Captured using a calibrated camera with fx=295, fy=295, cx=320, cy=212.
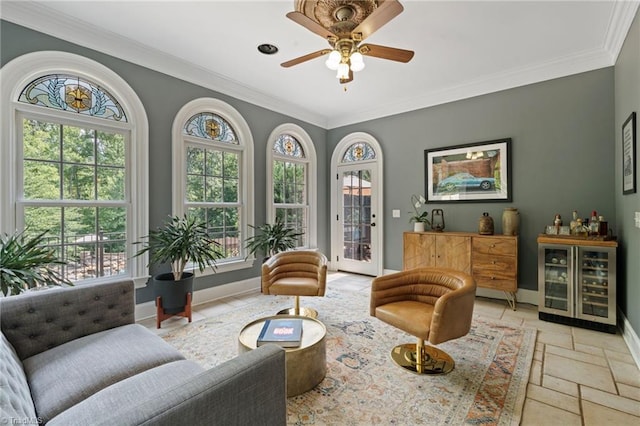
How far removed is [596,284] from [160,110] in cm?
509

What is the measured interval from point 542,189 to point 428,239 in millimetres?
1514

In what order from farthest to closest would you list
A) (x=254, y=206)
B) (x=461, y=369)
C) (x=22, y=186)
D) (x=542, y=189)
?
(x=254, y=206) → (x=542, y=189) → (x=22, y=186) → (x=461, y=369)

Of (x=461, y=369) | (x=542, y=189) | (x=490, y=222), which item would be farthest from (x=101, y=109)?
(x=542, y=189)

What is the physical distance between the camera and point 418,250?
4281 millimetres

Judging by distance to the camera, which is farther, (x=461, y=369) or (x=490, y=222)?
(x=490, y=222)

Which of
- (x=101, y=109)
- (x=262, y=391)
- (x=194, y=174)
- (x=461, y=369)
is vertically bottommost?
(x=461, y=369)

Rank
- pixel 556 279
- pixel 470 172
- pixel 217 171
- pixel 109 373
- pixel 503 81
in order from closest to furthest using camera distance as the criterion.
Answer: pixel 109 373 → pixel 556 279 → pixel 503 81 → pixel 217 171 → pixel 470 172

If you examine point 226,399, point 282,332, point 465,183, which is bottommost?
point 282,332

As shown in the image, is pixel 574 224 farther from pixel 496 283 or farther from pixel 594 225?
pixel 496 283

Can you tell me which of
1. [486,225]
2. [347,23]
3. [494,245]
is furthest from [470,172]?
[347,23]

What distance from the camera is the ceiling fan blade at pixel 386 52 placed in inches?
90.9

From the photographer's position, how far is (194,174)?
153 inches

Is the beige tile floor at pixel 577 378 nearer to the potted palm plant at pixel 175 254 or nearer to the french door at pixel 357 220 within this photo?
the potted palm plant at pixel 175 254

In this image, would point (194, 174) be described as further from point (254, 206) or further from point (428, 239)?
point (428, 239)
